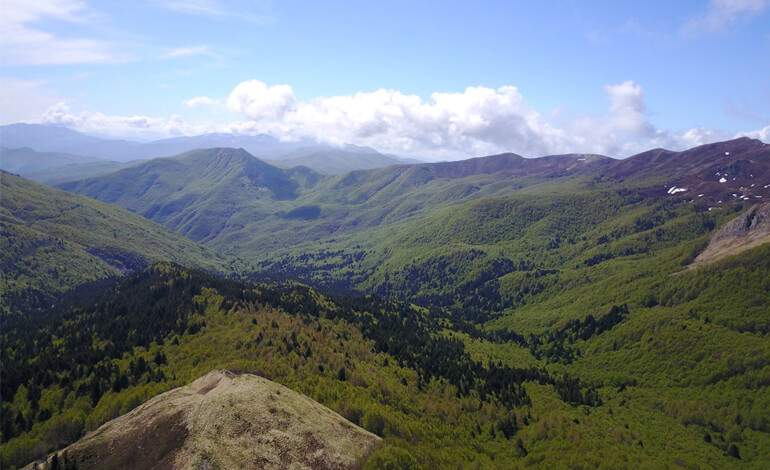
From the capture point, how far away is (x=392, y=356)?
16475cm

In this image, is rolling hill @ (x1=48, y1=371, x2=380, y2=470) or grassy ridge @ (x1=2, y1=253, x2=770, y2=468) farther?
grassy ridge @ (x1=2, y1=253, x2=770, y2=468)

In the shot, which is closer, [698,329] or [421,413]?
→ [421,413]

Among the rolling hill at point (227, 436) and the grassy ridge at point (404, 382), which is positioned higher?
the rolling hill at point (227, 436)

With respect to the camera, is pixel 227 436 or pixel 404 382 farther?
pixel 404 382

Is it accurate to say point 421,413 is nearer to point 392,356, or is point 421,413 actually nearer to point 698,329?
point 392,356

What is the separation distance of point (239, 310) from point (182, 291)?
41.0 m

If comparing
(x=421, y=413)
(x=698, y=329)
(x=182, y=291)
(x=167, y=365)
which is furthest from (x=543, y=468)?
Answer: (x=182, y=291)

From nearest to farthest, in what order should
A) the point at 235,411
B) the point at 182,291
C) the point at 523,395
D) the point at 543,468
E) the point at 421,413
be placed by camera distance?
the point at 235,411, the point at 543,468, the point at 421,413, the point at 523,395, the point at 182,291

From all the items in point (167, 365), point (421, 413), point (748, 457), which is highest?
point (167, 365)

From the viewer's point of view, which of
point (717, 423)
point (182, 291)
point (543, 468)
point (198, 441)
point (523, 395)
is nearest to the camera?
point (198, 441)

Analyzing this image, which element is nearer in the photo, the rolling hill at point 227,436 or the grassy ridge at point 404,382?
the rolling hill at point 227,436

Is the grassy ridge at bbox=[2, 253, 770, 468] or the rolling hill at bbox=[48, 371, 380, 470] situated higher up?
the rolling hill at bbox=[48, 371, 380, 470]

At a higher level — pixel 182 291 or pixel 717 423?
pixel 182 291

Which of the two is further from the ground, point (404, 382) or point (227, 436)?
point (227, 436)
